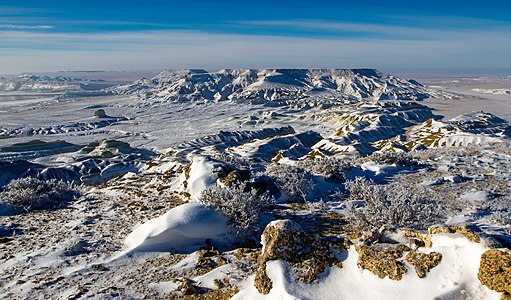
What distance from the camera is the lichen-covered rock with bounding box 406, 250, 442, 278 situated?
6.09 metres

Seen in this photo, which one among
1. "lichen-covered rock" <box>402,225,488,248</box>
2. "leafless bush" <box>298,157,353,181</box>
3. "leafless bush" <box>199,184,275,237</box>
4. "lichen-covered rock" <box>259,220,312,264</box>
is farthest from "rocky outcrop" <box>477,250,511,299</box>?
"leafless bush" <box>298,157,353,181</box>

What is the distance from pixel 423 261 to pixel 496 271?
108 centimetres

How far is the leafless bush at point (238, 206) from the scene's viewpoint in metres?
10.1

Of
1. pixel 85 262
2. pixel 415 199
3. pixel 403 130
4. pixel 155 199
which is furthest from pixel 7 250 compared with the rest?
pixel 403 130

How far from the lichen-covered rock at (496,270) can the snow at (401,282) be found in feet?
0.40

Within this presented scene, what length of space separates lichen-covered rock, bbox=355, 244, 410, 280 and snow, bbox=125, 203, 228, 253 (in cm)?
427

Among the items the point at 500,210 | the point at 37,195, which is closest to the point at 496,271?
the point at 500,210

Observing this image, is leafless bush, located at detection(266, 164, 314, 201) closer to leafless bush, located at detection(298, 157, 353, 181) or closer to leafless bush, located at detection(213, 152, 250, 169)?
leafless bush, located at detection(298, 157, 353, 181)

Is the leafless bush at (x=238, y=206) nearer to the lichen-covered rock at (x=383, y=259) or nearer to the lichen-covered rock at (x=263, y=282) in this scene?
the lichen-covered rock at (x=263, y=282)

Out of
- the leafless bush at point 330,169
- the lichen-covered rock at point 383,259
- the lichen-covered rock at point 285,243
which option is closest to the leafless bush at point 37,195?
the lichen-covered rock at point 285,243

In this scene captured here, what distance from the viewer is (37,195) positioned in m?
13.9

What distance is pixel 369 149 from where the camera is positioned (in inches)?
2320

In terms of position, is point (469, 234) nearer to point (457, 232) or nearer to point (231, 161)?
point (457, 232)

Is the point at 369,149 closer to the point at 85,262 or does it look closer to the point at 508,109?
the point at 85,262
